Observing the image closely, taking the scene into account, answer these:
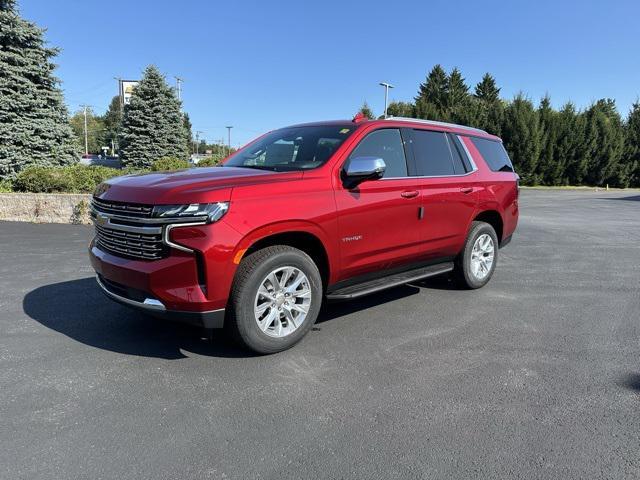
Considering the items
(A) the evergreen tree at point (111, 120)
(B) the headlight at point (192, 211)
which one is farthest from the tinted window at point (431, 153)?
(A) the evergreen tree at point (111, 120)

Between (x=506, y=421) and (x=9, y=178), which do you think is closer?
(x=506, y=421)

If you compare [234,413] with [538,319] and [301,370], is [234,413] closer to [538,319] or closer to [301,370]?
[301,370]

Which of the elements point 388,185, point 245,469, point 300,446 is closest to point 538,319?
point 388,185

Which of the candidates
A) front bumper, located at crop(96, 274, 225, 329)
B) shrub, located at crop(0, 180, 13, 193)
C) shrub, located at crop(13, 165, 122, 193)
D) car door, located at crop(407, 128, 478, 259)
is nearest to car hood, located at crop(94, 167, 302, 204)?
front bumper, located at crop(96, 274, 225, 329)

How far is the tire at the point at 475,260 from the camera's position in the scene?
585 centimetres

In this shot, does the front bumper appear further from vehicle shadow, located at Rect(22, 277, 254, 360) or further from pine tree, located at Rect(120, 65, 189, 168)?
pine tree, located at Rect(120, 65, 189, 168)

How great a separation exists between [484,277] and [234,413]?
4115mm

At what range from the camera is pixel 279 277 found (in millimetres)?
3963

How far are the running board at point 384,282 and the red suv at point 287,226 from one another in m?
0.02

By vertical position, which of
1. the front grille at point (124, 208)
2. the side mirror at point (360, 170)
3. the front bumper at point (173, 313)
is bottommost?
the front bumper at point (173, 313)

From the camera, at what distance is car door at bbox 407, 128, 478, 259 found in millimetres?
5133

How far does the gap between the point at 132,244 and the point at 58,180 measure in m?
9.50

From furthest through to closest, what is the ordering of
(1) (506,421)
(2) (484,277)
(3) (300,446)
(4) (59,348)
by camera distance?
(2) (484,277) → (4) (59,348) → (1) (506,421) → (3) (300,446)

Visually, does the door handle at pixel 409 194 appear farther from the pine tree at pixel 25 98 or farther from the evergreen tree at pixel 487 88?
the evergreen tree at pixel 487 88
